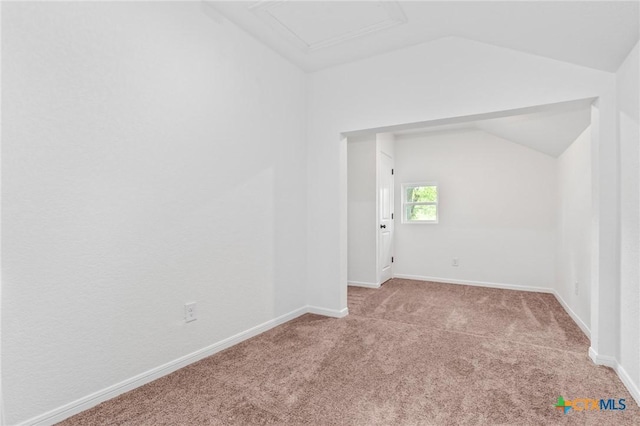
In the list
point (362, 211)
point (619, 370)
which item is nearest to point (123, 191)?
point (619, 370)

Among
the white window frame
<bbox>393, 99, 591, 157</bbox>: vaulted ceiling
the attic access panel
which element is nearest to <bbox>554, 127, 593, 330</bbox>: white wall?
<bbox>393, 99, 591, 157</bbox>: vaulted ceiling

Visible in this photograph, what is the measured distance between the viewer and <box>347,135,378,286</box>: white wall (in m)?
4.93

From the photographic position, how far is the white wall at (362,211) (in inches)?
194

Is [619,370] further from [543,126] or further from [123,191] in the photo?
[123,191]

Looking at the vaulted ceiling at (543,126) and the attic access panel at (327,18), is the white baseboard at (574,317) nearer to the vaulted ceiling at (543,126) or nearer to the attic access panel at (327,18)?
the vaulted ceiling at (543,126)

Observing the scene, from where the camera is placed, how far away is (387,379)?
7.02ft

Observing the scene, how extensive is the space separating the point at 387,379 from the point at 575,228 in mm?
2827

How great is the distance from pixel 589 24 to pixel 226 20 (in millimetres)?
2544

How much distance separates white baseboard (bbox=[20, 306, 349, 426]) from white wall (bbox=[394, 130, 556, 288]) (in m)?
3.16

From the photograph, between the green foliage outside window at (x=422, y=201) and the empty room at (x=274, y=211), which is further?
the green foliage outside window at (x=422, y=201)

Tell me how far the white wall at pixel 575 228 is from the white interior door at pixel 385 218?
2.33m

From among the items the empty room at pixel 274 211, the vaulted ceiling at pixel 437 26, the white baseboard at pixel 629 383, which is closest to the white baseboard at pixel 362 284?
the empty room at pixel 274 211

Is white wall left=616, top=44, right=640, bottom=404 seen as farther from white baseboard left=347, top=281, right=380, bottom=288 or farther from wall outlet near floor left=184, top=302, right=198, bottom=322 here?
white baseboard left=347, top=281, right=380, bottom=288

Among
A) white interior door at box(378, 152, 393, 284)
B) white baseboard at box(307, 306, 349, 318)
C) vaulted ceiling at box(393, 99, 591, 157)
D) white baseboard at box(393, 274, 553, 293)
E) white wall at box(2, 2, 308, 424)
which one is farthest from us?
white interior door at box(378, 152, 393, 284)
